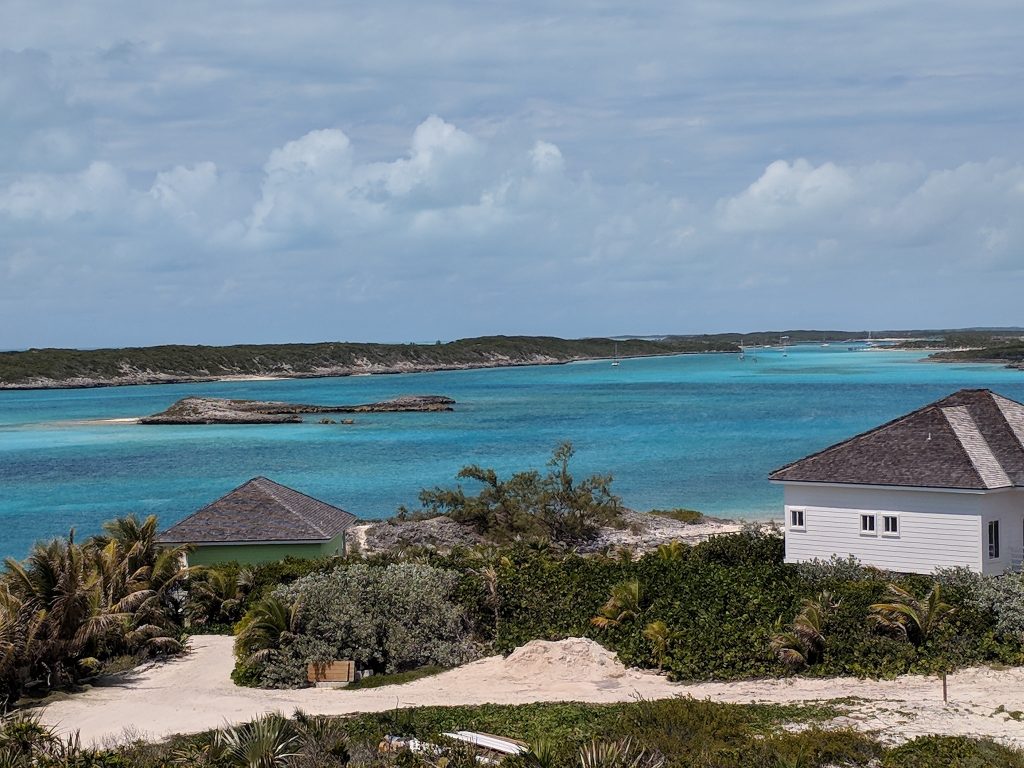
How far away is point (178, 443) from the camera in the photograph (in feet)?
298

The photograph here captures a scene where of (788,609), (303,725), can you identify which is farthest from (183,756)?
(788,609)

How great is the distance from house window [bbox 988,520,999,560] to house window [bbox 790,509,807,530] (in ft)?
13.4

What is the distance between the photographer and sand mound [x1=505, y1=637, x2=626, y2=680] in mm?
20422

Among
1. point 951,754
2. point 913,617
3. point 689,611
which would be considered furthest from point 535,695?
point 951,754

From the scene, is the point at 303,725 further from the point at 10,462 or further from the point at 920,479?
the point at 10,462

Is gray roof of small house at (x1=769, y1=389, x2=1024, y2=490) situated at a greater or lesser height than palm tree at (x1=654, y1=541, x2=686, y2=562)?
greater

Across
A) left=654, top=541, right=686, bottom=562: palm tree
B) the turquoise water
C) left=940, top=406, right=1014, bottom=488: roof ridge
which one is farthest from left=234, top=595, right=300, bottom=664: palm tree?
the turquoise water

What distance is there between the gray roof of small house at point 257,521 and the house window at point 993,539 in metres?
16.1

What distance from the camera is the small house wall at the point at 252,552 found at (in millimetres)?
29312

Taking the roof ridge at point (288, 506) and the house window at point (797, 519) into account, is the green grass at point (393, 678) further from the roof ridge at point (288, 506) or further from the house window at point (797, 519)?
the house window at point (797, 519)

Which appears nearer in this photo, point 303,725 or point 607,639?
point 303,725

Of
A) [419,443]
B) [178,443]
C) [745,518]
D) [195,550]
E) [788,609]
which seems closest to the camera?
[788,609]

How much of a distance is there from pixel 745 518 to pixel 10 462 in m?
53.5

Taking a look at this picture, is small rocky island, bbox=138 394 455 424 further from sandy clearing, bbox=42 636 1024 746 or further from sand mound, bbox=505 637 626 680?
sand mound, bbox=505 637 626 680
